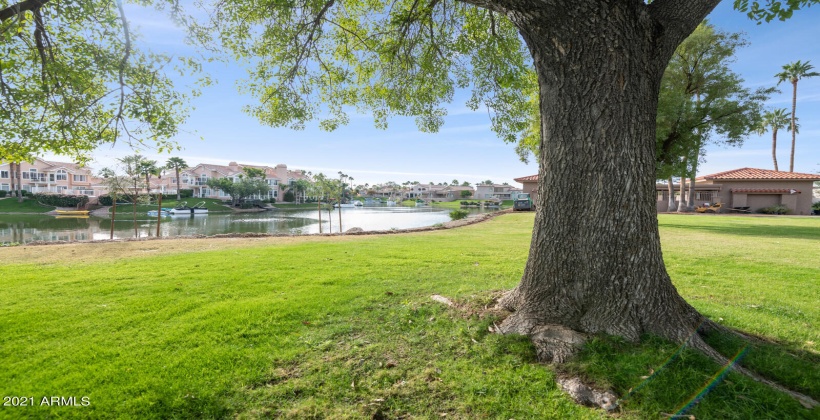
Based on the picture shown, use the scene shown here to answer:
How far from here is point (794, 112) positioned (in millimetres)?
41000

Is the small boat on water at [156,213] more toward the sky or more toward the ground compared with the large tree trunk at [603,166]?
more toward the ground

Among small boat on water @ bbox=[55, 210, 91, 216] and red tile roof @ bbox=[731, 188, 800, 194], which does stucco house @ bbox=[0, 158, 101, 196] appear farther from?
red tile roof @ bbox=[731, 188, 800, 194]

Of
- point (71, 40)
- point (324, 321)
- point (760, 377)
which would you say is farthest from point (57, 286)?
point (760, 377)

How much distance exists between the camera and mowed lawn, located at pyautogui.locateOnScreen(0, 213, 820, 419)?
2230 mm

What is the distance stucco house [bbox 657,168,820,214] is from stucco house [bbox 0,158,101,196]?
78.4 meters

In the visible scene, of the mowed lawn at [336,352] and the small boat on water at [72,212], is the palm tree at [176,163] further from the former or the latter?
the mowed lawn at [336,352]

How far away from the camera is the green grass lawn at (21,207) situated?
144ft

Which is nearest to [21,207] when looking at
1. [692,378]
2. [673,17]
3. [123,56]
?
[123,56]

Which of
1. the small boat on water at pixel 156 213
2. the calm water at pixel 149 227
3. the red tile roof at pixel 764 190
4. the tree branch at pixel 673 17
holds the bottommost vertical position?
the calm water at pixel 149 227

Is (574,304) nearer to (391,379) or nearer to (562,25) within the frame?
(391,379)

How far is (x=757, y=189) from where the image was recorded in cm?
3153

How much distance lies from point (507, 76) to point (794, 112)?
56.2 m

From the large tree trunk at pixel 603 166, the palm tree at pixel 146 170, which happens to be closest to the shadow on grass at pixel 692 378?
the large tree trunk at pixel 603 166

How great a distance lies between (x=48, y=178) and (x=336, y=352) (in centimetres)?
7646
